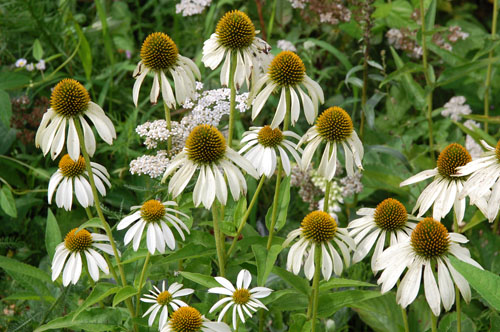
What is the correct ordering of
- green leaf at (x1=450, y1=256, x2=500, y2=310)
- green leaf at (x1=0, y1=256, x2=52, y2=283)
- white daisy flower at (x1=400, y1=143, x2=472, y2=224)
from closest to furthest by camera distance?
green leaf at (x1=450, y1=256, x2=500, y2=310) < white daisy flower at (x1=400, y1=143, x2=472, y2=224) < green leaf at (x1=0, y1=256, x2=52, y2=283)

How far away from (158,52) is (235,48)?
0.73 ft

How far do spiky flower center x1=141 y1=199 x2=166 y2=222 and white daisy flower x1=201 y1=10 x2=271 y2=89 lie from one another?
0.38m

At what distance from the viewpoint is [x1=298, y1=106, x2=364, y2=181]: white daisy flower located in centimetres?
155

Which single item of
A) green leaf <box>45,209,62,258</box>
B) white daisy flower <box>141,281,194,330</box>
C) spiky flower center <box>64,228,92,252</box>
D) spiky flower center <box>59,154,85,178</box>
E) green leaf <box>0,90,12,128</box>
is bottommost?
white daisy flower <box>141,281,194,330</box>

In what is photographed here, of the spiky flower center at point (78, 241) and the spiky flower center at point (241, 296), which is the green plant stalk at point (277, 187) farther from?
the spiky flower center at point (78, 241)

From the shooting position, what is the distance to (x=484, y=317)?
2.54 metres

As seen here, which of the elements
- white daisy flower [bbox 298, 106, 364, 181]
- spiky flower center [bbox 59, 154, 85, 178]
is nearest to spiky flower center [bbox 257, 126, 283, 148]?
white daisy flower [bbox 298, 106, 364, 181]

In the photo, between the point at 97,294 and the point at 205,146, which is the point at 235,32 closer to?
the point at 205,146

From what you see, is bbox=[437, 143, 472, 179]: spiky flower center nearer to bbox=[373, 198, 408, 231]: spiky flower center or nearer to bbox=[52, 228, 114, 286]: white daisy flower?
bbox=[373, 198, 408, 231]: spiky flower center

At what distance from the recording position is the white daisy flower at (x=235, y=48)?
5.44 feet

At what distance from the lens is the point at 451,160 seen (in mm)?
1526

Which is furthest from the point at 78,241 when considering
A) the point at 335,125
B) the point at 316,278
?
the point at 335,125

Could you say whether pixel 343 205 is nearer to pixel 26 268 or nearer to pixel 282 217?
pixel 282 217

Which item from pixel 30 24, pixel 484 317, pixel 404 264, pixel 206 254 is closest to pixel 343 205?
pixel 484 317
